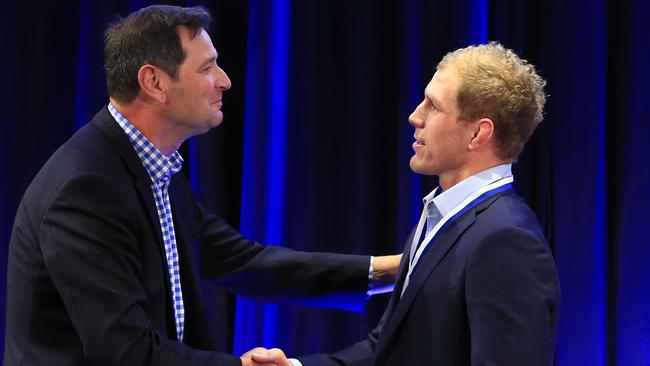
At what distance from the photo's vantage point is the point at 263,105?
9.82 feet

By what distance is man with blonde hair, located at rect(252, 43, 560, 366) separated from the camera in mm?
1531

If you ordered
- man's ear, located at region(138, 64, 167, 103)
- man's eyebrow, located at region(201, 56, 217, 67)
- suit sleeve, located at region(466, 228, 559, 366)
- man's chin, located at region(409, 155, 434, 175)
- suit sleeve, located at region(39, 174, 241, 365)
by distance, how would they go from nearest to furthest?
suit sleeve, located at region(466, 228, 559, 366) → suit sleeve, located at region(39, 174, 241, 365) → man's chin, located at region(409, 155, 434, 175) → man's ear, located at region(138, 64, 167, 103) → man's eyebrow, located at region(201, 56, 217, 67)

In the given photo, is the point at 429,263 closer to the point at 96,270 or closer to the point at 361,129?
the point at 96,270

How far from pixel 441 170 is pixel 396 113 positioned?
118 centimetres

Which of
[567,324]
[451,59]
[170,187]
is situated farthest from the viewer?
[567,324]

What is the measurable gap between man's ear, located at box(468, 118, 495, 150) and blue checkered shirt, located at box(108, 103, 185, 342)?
724 millimetres

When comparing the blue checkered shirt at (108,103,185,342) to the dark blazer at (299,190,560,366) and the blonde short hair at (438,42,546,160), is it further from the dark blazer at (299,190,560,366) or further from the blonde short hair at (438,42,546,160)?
the blonde short hair at (438,42,546,160)

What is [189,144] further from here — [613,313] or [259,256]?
[613,313]

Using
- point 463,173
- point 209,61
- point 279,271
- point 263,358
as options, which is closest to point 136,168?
point 209,61

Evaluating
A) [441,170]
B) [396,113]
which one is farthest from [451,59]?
[396,113]

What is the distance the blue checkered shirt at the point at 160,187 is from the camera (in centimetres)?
196

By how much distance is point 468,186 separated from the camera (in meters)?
1.79

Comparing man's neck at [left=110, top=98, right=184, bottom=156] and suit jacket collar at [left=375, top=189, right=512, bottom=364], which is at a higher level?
man's neck at [left=110, top=98, right=184, bottom=156]

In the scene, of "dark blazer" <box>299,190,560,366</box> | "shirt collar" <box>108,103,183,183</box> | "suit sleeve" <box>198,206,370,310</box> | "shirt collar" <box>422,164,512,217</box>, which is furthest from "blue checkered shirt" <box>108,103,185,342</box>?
"shirt collar" <box>422,164,512,217</box>
